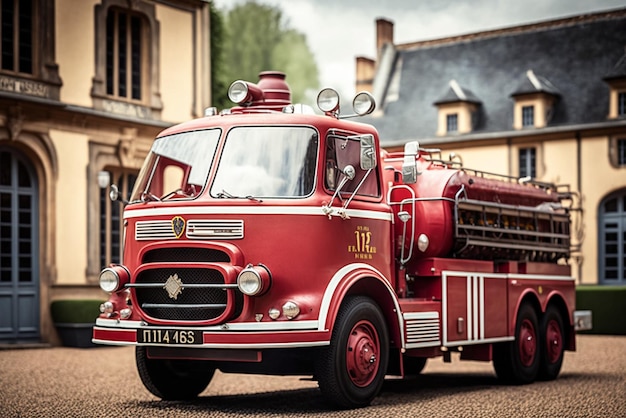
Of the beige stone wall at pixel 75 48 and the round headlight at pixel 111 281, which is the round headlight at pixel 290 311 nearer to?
the round headlight at pixel 111 281

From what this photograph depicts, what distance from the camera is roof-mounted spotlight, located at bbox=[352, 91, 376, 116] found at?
34.1 feet

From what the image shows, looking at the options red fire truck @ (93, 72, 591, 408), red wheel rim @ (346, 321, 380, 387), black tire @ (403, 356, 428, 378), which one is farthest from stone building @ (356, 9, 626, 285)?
red wheel rim @ (346, 321, 380, 387)

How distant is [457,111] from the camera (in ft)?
128

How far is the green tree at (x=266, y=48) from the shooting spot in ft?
180

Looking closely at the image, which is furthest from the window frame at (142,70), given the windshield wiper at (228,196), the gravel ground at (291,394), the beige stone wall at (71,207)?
the windshield wiper at (228,196)

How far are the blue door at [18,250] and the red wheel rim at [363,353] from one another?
1175 cm

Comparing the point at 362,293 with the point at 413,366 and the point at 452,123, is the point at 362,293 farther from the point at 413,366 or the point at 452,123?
the point at 452,123

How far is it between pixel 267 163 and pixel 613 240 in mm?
26858

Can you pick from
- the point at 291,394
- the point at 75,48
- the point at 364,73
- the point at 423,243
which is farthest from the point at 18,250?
the point at 364,73

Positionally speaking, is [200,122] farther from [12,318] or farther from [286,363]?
[12,318]

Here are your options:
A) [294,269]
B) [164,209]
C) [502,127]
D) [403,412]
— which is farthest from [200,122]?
[502,127]

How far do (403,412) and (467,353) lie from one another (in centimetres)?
339

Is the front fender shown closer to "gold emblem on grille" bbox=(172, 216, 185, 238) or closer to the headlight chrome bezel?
"gold emblem on grille" bbox=(172, 216, 185, 238)

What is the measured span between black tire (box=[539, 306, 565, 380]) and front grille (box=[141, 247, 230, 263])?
5.93m
